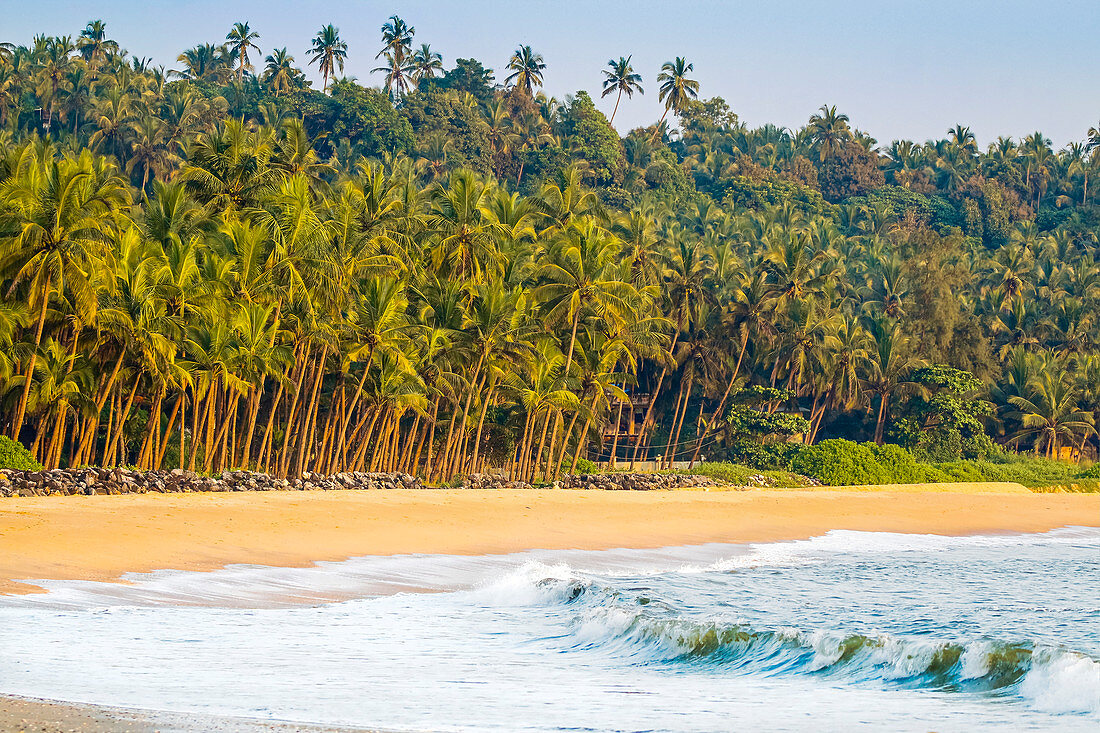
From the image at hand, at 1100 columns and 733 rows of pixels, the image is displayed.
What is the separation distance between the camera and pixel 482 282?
3650 centimetres

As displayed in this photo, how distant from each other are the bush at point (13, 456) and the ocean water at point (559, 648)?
12.0m

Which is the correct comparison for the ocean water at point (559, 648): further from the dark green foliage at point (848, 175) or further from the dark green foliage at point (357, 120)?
the dark green foliage at point (848, 175)

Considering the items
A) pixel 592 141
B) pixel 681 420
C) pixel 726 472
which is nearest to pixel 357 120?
pixel 592 141

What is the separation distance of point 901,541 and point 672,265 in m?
28.2

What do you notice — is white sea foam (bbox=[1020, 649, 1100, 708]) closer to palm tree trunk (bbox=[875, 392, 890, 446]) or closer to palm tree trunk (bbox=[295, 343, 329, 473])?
palm tree trunk (bbox=[295, 343, 329, 473])

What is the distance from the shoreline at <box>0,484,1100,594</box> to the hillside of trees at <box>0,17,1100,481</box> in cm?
616

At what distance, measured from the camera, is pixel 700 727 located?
26.2 ft

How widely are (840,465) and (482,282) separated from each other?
17.6 m

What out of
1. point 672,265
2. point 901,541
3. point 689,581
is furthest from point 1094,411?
point 689,581

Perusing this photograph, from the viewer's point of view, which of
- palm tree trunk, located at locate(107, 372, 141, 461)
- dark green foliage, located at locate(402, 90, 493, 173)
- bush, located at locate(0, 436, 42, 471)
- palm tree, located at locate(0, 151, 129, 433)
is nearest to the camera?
bush, located at locate(0, 436, 42, 471)

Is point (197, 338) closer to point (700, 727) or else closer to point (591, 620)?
point (591, 620)

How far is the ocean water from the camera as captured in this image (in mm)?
8383

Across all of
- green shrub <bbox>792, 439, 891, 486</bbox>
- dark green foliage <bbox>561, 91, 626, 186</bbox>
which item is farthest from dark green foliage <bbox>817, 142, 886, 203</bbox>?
green shrub <bbox>792, 439, 891, 486</bbox>

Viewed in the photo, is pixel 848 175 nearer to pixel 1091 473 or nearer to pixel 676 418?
pixel 676 418
